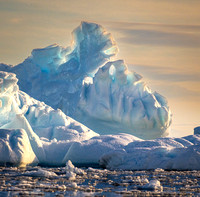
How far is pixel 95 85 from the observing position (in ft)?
116

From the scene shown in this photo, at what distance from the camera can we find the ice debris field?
21953 mm

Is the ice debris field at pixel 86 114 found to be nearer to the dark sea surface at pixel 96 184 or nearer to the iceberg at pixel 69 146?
the iceberg at pixel 69 146

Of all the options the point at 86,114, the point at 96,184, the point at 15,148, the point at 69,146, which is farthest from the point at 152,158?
the point at 86,114

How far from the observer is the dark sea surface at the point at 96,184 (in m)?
13.4

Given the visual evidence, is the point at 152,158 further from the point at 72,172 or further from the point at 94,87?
the point at 94,87

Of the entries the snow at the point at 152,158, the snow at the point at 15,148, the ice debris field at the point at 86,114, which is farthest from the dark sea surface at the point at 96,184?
the ice debris field at the point at 86,114

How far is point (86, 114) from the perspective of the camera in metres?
35.2

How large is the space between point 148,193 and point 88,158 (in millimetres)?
10485

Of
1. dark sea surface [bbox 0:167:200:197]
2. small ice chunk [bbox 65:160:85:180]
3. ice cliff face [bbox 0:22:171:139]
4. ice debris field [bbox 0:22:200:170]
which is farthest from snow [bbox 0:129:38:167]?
ice cliff face [bbox 0:22:171:139]

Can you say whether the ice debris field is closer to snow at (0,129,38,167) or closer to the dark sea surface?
snow at (0,129,38,167)

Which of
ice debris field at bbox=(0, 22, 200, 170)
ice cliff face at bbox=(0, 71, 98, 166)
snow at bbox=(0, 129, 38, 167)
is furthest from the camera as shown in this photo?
ice cliff face at bbox=(0, 71, 98, 166)

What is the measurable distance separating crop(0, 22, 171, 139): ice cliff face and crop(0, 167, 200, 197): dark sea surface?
50.8 ft

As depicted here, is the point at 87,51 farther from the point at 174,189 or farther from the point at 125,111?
the point at 174,189

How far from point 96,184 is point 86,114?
19.9m
